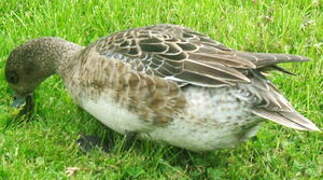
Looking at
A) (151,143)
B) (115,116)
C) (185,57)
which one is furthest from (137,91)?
(151,143)

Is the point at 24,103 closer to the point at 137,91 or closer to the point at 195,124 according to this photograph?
the point at 137,91

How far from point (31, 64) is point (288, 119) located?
7.05 ft

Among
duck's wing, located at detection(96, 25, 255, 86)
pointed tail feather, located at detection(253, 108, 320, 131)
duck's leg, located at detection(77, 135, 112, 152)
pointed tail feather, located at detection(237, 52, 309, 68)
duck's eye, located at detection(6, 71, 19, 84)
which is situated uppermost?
pointed tail feather, located at detection(237, 52, 309, 68)

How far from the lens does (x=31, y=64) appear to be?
5797 mm

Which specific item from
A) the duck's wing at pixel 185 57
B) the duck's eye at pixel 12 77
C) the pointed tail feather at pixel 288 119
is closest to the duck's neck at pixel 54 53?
the duck's eye at pixel 12 77

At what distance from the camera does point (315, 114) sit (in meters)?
5.84

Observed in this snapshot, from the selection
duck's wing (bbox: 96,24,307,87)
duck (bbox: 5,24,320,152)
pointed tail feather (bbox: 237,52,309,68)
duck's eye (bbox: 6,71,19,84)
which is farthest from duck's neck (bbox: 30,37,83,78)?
pointed tail feather (bbox: 237,52,309,68)

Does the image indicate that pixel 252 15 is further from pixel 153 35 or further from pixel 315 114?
pixel 153 35

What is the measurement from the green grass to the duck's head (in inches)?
4.7

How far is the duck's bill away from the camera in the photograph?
222 inches

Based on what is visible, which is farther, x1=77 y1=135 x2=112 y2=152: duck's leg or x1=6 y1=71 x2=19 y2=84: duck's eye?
x1=6 y1=71 x2=19 y2=84: duck's eye

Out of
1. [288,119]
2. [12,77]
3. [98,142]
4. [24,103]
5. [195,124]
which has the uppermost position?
[288,119]

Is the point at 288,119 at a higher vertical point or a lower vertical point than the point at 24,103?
higher

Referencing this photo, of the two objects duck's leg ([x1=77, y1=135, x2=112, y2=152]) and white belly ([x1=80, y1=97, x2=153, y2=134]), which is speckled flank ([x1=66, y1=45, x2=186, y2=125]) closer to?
white belly ([x1=80, y1=97, x2=153, y2=134])
